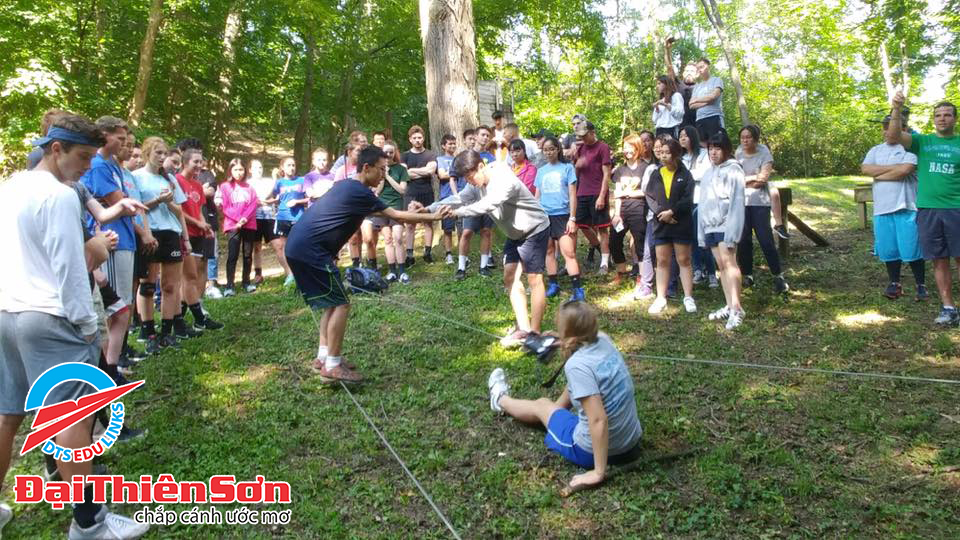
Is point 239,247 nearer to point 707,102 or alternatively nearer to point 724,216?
point 724,216

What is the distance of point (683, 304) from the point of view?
7.22 metres

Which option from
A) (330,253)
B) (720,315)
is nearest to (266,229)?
(330,253)

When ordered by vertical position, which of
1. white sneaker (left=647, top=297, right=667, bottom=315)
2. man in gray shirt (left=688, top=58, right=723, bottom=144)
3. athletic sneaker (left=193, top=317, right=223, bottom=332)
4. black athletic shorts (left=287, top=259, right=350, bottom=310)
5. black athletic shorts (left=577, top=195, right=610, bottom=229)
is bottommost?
white sneaker (left=647, top=297, right=667, bottom=315)

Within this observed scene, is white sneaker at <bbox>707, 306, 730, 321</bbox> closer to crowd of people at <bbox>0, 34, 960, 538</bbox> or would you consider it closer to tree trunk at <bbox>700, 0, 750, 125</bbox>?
crowd of people at <bbox>0, 34, 960, 538</bbox>

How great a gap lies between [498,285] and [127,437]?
16.4 ft

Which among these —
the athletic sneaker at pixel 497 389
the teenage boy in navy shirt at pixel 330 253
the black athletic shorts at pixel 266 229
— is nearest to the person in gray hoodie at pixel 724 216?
the athletic sneaker at pixel 497 389

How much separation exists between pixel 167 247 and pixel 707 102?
717 cm

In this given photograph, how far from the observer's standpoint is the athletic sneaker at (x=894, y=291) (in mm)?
7102

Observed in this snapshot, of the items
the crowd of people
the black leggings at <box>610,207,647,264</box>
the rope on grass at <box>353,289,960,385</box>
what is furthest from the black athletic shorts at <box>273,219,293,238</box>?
the black leggings at <box>610,207,647,264</box>

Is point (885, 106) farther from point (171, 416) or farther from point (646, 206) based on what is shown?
point (171, 416)

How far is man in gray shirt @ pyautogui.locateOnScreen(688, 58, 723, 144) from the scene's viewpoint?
861 centimetres

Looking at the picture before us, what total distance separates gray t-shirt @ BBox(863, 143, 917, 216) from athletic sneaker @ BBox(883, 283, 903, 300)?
2.94 ft

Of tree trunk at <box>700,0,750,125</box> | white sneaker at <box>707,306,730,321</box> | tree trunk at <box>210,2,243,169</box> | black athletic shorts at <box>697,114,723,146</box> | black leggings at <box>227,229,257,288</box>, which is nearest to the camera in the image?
white sneaker at <box>707,306,730,321</box>

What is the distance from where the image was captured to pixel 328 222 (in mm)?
5254
